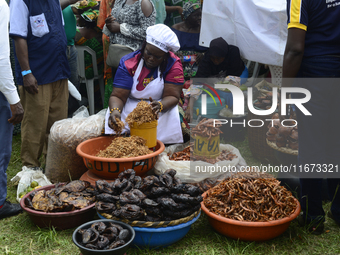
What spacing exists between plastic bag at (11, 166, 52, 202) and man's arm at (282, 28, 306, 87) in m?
2.65

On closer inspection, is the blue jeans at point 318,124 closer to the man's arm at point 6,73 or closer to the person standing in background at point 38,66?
the man's arm at point 6,73

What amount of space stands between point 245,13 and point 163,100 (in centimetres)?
202

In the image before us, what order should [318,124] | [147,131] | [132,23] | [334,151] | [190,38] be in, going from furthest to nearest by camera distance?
1. [190,38]
2. [132,23]
3. [147,131]
4. [334,151]
5. [318,124]

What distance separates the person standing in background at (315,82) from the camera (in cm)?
244

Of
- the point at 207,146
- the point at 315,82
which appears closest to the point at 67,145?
the point at 207,146

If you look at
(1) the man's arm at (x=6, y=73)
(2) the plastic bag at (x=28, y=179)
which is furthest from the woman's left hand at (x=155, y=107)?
(2) the plastic bag at (x=28, y=179)

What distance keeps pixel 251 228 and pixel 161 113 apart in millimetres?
1741

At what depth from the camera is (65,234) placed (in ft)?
9.12

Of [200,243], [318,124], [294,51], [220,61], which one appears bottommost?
[200,243]

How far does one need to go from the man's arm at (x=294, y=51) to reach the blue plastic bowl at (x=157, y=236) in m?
1.44

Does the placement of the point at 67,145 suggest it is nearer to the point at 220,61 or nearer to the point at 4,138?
the point at 4,138

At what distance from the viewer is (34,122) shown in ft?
12.6

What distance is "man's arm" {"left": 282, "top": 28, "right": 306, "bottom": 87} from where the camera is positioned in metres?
2.47

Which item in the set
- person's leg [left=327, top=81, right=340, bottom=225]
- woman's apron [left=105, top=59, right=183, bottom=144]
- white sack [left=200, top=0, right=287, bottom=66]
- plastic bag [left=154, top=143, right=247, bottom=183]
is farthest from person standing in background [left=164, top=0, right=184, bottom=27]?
person's leg [left=327, top=81, right=340, bottom=225]
